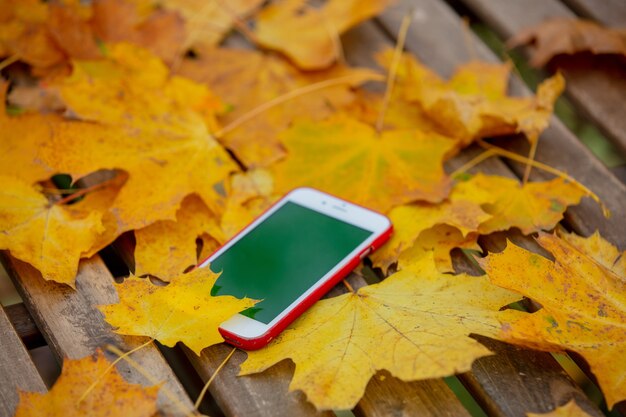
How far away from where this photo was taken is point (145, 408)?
3.42ft

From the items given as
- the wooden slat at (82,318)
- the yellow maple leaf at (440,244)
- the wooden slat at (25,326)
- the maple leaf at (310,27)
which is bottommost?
the wooden slat at (25,326)

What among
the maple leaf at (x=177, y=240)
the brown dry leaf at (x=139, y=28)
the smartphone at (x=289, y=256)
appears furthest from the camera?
the brown dry leaf at (x=139, y=28)

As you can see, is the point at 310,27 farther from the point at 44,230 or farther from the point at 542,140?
the point at 44,230

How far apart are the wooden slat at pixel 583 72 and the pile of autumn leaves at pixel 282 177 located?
17cm

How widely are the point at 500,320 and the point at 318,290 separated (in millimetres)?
295

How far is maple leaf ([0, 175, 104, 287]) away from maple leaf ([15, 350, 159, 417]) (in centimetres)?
21

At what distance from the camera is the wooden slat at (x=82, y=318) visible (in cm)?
113

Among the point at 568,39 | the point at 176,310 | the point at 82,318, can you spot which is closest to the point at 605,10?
the point at 568,39

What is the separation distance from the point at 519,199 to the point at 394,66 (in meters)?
0.49

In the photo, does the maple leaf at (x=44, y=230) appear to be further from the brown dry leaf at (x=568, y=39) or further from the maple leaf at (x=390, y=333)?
the brown dry leaf at (x=568, y=39)

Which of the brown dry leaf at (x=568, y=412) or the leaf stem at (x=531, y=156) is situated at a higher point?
the leaf stem at (x=531, y=156)

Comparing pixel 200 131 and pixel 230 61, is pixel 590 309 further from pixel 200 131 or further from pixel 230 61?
pixel 230 61

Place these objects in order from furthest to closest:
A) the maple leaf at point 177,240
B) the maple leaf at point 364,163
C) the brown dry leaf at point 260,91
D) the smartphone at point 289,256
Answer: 1. the brown dry leaf at point 260,91
2. the maple leaf at point 364,163
3. the maple leaf at point 177,240
4. the smartphone at point 289,256

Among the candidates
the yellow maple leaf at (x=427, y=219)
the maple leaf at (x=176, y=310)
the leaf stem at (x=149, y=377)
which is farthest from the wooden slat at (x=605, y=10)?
the leaf stem at (x=149, y=377)
